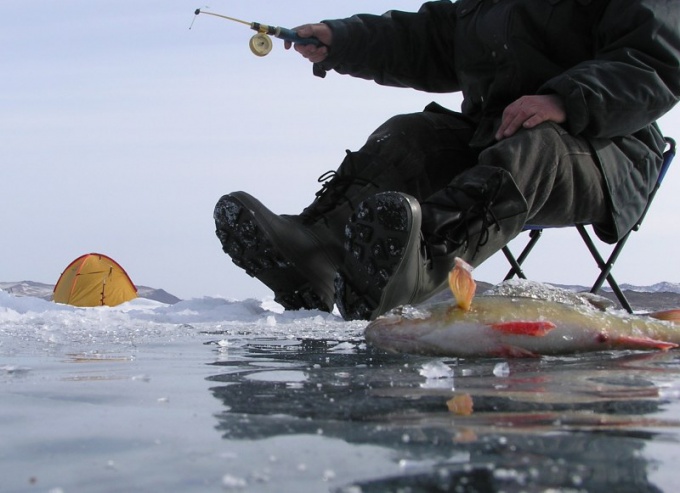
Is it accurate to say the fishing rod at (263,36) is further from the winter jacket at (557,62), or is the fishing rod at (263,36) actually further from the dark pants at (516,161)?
the dark pants at (516,161)

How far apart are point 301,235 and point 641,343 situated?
1.91 meters

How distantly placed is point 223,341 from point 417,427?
1565 mm

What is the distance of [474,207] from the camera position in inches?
124

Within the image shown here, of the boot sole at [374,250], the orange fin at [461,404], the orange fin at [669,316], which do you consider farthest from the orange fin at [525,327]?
the boot sole at [374,250]

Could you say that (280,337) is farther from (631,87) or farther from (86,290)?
(86,290)

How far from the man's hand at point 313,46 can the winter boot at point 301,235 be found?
50cm

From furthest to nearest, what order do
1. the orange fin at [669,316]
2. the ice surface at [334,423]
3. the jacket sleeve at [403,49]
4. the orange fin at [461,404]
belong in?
the jacket sleeve at [403,49] < the orange fin at [669,316] < the orange fin at [461,404] < the ice surface at [334,423]

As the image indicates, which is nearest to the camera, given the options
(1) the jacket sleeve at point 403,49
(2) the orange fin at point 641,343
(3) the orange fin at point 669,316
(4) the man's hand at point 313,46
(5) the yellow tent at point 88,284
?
(2) the orange fin at point 641,343

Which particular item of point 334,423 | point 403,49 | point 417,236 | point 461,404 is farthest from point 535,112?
point 334,423

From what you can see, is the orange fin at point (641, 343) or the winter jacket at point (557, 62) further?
the winter jacket at point (557, 62)

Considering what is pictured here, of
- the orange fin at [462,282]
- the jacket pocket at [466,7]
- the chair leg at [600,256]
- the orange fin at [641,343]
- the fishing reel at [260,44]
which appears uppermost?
the jacket pocket at [466,7]

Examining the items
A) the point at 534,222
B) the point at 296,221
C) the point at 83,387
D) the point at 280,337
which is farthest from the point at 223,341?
the point at 534,222

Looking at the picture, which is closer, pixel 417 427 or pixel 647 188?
pixel 417 427

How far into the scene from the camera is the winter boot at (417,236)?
116 inches
